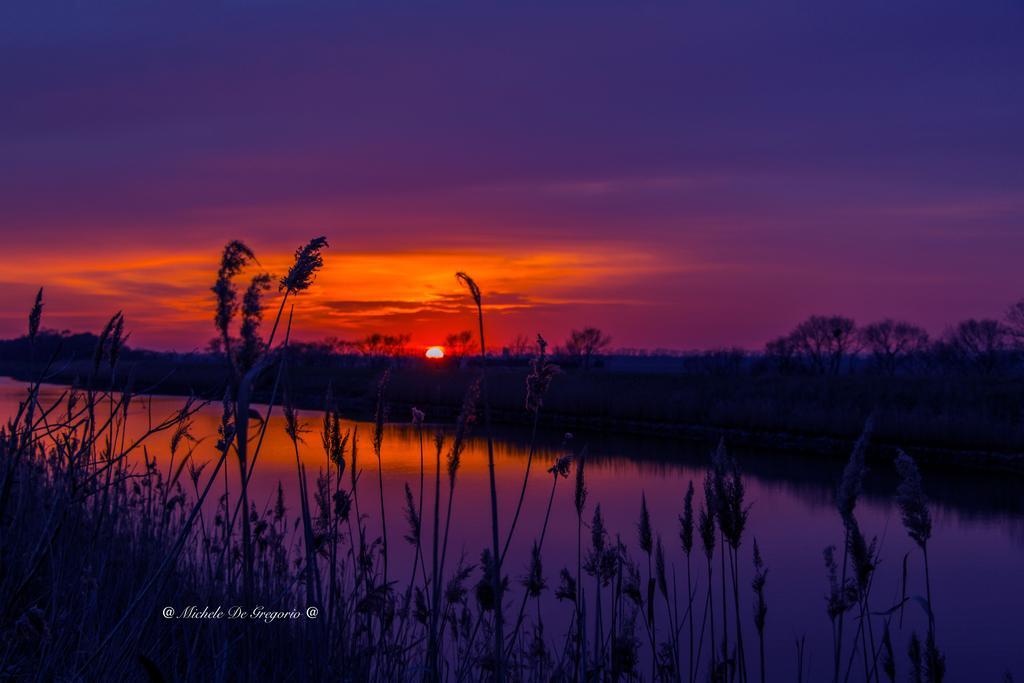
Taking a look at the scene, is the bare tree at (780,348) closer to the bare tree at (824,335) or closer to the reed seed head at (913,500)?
the bare tree at (824,335)

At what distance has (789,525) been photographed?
12898 mm

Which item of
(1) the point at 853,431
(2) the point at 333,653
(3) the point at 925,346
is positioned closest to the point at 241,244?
(2) the point at 333,653

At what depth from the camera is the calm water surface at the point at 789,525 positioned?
27.0 feet

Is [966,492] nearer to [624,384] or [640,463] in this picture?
[640,463]

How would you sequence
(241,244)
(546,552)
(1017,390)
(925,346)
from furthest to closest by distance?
(925,346) → (1017,390) → (546,552) → (241,244)

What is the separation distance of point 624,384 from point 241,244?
2892 cm

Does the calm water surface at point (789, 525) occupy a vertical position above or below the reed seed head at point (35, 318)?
below

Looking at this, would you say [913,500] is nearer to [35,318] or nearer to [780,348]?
[35,318]

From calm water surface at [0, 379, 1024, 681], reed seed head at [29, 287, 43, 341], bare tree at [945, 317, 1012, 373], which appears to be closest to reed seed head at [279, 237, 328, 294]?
reed seed head at [29, 287, 43, 341]

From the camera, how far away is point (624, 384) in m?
30.2

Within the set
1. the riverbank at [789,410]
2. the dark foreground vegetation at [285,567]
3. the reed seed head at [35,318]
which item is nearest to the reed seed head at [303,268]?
the dark foreground vegetation at [285,567]

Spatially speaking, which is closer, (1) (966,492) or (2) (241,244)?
(2) (241,244)

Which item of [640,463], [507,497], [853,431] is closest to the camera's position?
[507,497]

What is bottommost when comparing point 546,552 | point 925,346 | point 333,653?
point 546,552
